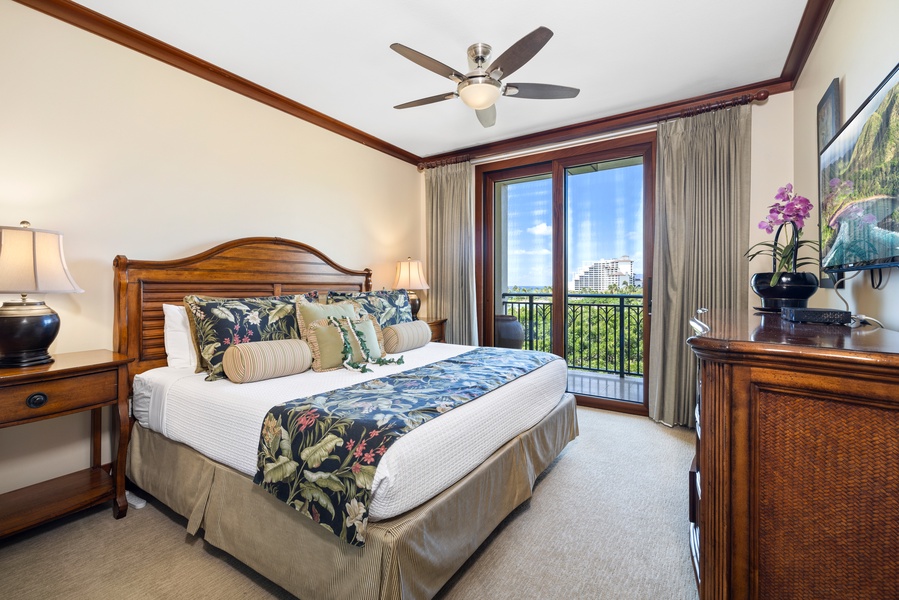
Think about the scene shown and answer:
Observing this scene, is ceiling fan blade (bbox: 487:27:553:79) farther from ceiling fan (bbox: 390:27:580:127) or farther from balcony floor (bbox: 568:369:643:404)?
balcony floor (bbox: 568:369:643:404)

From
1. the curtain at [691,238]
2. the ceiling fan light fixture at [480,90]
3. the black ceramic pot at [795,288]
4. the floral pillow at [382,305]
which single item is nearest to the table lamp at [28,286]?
the floral pillow at [382,305]

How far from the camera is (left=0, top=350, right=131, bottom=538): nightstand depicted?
5.74 feet

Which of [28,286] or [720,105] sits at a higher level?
[720,105]

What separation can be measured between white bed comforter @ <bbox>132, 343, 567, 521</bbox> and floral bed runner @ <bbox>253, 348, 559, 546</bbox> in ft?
0.16

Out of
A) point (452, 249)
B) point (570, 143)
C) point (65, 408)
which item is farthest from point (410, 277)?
point (65, 408)

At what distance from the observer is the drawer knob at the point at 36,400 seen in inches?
69.4

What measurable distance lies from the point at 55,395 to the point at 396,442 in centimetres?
168

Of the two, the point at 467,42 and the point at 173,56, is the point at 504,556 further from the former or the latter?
the point at 173,56

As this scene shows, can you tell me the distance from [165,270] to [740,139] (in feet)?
13.9

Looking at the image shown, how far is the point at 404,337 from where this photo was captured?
304 cm

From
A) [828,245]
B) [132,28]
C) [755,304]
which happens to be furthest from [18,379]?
[755,304]

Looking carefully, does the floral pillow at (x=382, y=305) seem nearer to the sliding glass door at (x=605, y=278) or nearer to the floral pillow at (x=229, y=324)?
the floral pillow at (x=229, y=324)

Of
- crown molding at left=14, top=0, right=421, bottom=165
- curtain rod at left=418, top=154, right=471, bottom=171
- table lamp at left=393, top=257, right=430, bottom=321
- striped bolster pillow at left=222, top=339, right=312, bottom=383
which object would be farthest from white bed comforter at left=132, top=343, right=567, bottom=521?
curtain rod at left=418, top=154, right=471, bottom=171

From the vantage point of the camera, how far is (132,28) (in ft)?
7.82
